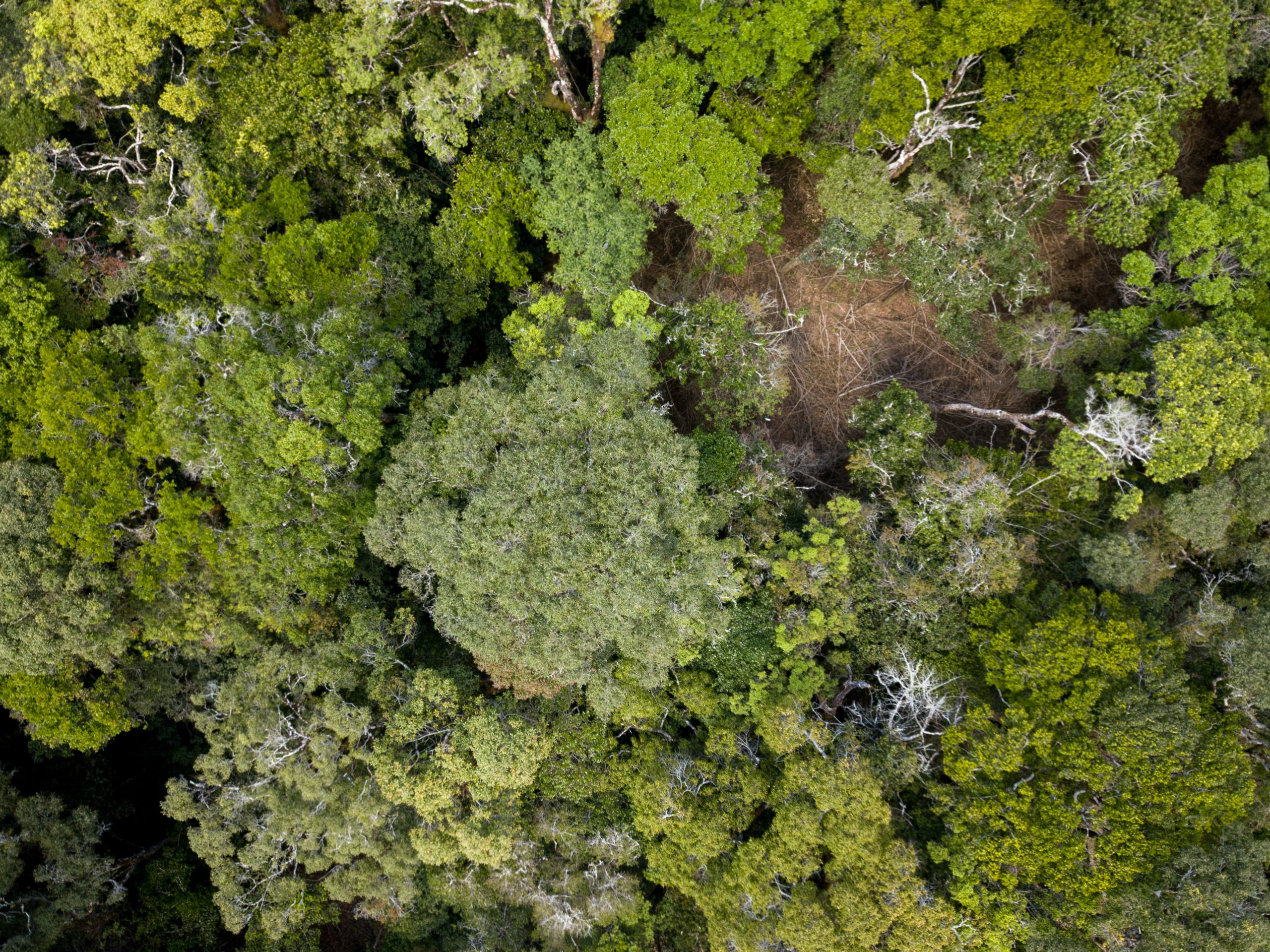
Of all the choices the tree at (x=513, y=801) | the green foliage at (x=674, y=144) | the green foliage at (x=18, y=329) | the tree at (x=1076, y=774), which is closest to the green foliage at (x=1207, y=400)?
the tree at (x=1076, y=774)

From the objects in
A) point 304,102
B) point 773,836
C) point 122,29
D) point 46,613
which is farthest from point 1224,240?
point 46,613

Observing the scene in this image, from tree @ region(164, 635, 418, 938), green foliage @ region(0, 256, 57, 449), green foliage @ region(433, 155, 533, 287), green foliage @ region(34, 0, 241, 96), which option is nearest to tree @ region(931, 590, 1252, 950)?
tree @ region(164, 635, 418, 938)

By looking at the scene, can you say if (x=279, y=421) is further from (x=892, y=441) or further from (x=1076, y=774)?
(x=1076, y=774)

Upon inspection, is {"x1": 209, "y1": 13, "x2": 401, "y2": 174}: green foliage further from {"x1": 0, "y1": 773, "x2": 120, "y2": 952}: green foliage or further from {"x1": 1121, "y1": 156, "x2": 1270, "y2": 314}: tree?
{"x1": 1121, "y1": 156, "x2": 1270, "y2": 314}: tree

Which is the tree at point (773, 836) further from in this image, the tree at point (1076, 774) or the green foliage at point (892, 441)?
the green foliage at point (892, 441)

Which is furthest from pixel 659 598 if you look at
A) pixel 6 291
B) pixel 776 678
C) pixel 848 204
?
pixel 6 291
